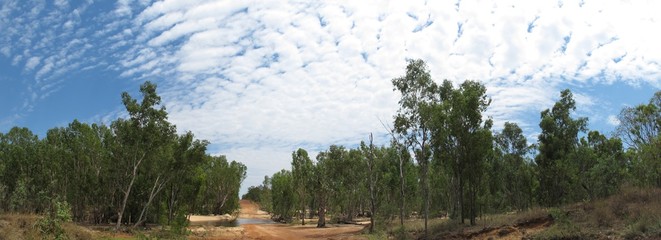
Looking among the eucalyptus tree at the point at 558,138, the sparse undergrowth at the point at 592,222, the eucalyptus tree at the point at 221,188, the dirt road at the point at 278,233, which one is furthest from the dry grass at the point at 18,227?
the eucalyptus tree at the point at 221,188

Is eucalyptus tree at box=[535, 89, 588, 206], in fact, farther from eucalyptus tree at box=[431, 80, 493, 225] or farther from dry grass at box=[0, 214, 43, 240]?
dry grass at box=[0, 214, 43, 240]

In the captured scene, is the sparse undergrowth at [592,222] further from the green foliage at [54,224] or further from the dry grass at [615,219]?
the green foliage at [54,224]

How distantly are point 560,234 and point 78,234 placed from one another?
22899 mm

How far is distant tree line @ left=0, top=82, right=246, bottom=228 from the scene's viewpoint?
3884 cm

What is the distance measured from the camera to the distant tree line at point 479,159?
3036cm

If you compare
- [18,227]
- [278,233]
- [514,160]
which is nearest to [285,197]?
[278,233]

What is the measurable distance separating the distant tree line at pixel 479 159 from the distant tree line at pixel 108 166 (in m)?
18.1

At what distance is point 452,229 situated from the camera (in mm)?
29453

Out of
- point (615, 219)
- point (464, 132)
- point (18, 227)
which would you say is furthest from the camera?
point (464, 132)

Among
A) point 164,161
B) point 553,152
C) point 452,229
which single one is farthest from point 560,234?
point 164,161

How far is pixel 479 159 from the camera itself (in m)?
30.8

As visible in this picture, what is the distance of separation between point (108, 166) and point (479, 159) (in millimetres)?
38265

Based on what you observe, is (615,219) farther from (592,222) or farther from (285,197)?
(285,197)

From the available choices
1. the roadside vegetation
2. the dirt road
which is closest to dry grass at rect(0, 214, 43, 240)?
the roadside vegetation
